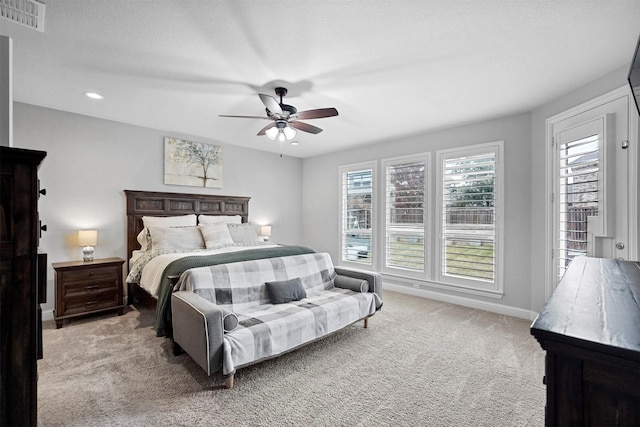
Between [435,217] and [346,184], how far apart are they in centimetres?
192

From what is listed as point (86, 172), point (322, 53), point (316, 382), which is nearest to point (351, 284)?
point (316, 382)

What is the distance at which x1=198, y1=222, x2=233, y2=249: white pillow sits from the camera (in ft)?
13.5

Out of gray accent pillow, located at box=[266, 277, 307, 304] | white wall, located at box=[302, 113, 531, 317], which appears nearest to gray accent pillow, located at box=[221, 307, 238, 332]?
gray accent pillow, located at box=[266, 277, 307, 304]

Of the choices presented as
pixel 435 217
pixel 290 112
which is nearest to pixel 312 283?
pixel 290 112

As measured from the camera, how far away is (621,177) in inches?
96.5

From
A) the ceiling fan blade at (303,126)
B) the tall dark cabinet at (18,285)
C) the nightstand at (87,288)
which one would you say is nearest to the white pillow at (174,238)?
the nightstand at (87,288)

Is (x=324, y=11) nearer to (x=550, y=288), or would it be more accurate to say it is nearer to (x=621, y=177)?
(x=621, y=177)

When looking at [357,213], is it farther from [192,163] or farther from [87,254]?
[87,254]

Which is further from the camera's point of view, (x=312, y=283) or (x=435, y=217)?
(x=435, y=217)

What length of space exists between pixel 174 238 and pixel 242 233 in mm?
1080

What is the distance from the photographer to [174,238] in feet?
12.6

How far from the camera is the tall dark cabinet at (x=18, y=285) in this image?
117cm

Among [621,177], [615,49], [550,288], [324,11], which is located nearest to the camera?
[324,11]

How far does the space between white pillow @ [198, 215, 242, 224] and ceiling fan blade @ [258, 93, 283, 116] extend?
2556 millimetres
